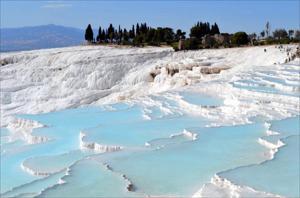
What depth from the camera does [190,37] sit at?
3528cm

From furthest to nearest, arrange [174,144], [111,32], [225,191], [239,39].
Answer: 1. [111,32]
2. [239,39]
3. [174,144]
4. [225,191]

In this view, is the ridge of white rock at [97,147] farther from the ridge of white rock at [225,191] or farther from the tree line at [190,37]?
the tree line at [190,37]

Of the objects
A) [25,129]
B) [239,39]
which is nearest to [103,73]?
[239,39]

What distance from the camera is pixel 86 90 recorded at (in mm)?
24875

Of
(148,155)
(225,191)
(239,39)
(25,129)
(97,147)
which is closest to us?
(225,191)

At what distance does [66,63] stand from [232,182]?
25.2m

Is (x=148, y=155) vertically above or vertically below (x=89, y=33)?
below

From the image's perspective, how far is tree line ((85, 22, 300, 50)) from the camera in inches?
1297

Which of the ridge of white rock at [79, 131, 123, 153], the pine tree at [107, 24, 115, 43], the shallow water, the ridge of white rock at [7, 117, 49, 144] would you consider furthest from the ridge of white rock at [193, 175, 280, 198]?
the pine tree at [107, 24, 115, 43]

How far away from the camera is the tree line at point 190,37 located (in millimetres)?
32938

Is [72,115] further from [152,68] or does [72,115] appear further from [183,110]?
[152,68]

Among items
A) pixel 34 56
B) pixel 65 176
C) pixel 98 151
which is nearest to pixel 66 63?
pixel 34 56

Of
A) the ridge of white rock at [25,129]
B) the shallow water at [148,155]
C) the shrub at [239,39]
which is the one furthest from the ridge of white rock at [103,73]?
the shallow water at [148,155]

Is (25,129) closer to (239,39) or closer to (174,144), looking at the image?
(174,144)
